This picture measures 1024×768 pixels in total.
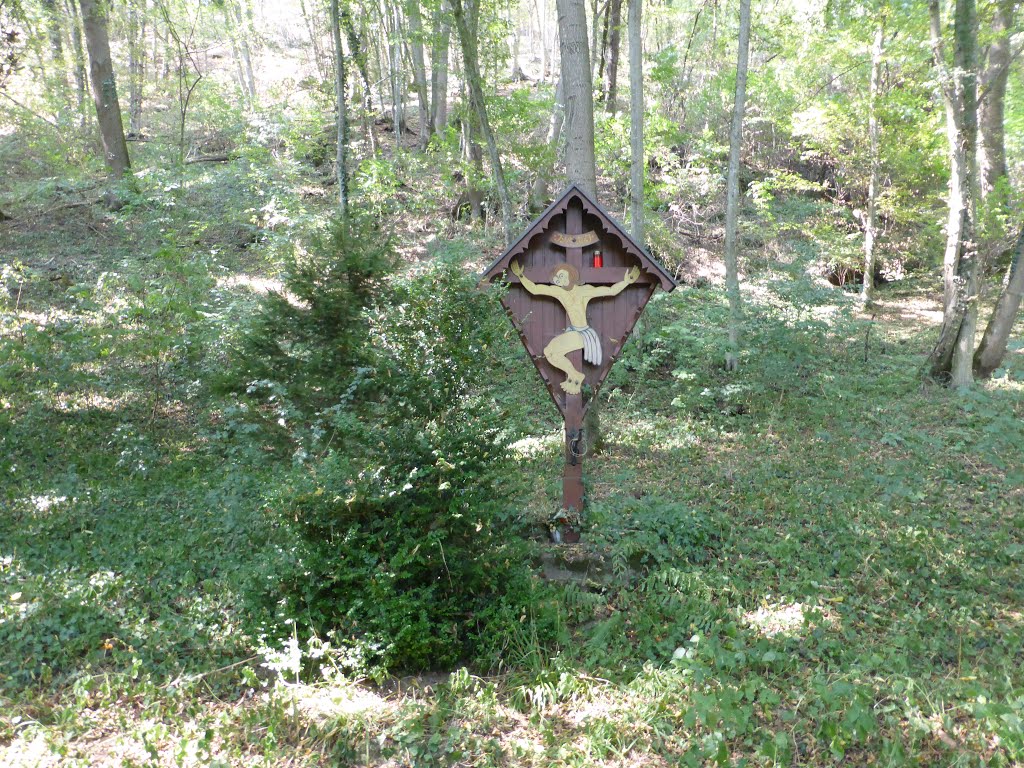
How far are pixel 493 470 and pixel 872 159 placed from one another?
49.7ft

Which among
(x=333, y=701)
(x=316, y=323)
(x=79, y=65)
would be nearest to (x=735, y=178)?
(x=316, y=323)

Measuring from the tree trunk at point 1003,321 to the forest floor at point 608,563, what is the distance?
443 millimetres

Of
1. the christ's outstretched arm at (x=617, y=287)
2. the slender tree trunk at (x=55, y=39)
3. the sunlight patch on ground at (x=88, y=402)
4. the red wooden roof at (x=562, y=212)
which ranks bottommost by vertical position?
the sunlight patch on ground at (x=88, y=402)

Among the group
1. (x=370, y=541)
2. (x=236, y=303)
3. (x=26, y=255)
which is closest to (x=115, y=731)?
(x=370, y=541)

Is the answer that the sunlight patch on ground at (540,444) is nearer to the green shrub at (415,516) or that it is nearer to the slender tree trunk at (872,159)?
the green shrub at (415,516)

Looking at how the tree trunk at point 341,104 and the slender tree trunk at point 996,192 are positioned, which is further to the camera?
the tree trunk at point 341,104

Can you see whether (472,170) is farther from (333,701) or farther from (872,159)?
(333,701)

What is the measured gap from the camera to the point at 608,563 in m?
6.26

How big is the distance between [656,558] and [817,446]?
4170 mm

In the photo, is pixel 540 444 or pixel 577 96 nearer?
pixel 577 96

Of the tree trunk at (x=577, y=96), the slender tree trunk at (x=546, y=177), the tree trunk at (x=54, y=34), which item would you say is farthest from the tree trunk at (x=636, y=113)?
the tree trunk at (x=54, y=34)

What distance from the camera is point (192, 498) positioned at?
24.7 ft

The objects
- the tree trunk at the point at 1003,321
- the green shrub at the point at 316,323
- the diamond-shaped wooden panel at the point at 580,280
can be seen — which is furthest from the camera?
the tree trunk at the point at 1003,321

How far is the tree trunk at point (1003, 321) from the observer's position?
10.4 metres
